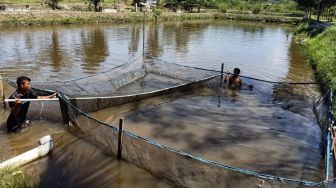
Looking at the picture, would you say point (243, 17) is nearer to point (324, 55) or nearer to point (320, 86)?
point (324, 55)

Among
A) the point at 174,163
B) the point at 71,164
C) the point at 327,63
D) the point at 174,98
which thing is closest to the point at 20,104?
the point at 71,164

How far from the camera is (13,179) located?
16.1ft

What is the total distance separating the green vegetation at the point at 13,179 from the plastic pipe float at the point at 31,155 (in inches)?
17.0

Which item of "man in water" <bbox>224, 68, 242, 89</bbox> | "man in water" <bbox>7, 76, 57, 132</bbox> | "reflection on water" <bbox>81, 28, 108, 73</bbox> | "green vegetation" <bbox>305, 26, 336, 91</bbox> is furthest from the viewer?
"reflection on water" <bbox>81, 28, 108, 73</bbox>

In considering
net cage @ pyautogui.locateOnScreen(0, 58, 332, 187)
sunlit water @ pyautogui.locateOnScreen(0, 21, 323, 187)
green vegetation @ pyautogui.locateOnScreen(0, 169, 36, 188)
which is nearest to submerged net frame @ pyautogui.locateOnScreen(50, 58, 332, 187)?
net cage @ pyautogui.locateOnScreen(0, 58, 332, 187)

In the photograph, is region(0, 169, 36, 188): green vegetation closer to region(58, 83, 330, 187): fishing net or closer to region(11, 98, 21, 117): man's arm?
region(58, 83, 330, 187): fishing net

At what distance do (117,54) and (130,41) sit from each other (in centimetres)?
522

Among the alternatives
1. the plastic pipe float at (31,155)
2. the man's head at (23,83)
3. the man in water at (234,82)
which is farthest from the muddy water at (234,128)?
the plastic pipe float at (31,155)

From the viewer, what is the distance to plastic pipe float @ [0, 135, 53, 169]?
5.82 metres

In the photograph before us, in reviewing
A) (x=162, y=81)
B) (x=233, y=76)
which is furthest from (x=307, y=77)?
(x=162, y=81)

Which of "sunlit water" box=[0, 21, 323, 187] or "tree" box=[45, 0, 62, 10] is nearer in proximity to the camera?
"sunlit water" box=[0, 21, 323, 187]

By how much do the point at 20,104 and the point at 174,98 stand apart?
4693mm

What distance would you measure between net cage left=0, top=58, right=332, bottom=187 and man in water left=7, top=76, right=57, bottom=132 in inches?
26.8

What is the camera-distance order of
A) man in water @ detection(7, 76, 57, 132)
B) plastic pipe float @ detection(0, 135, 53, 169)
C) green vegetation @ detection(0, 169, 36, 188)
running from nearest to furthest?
green vegetation @ detection(0, 169, 36, 188)
plastic pipe float @ detection(0, 135, 53, 169)
man in water @ detection(7, 76, 57, 132)
